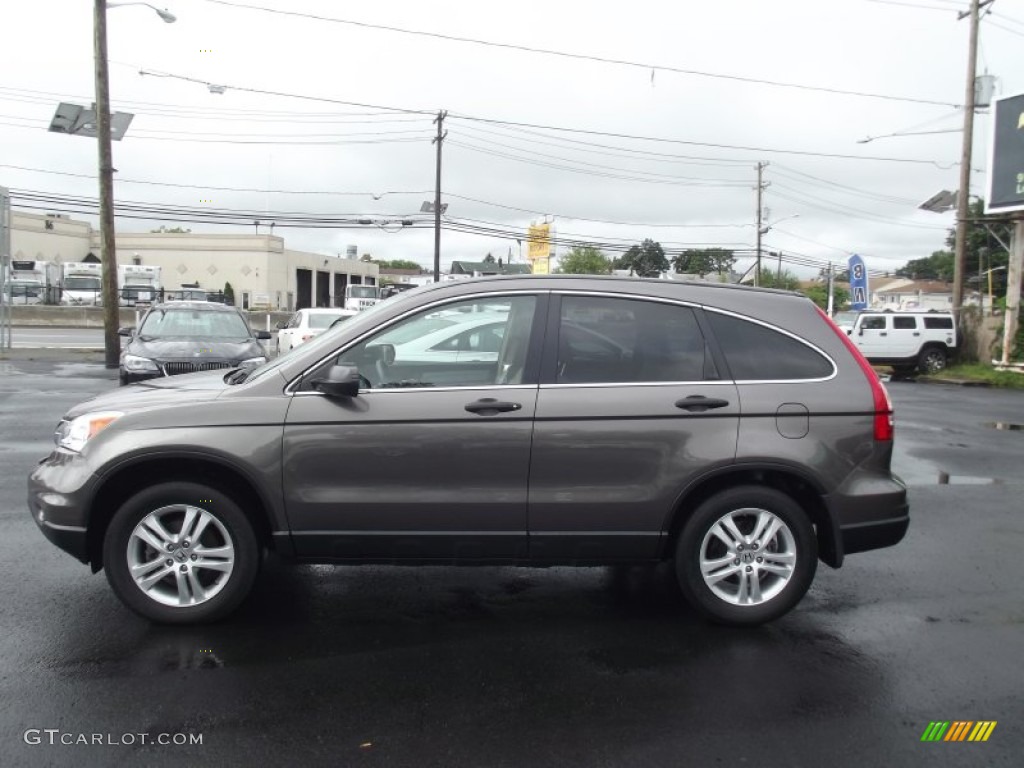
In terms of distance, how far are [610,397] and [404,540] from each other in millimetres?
1272

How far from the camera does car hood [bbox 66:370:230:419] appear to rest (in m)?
4.19

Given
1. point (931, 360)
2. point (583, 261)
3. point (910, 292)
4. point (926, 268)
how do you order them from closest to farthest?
point (931, 360)
point (583, 261)
point (910, 292)
point (926, 268)

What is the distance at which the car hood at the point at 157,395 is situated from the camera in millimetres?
4188

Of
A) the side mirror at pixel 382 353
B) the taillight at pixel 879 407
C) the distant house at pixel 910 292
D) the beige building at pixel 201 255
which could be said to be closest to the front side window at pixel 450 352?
the side mirror at pixel 382 353

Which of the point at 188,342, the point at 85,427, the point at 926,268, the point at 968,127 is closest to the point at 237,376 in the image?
the point at 85,427

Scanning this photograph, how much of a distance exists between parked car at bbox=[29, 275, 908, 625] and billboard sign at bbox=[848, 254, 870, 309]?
2748cm

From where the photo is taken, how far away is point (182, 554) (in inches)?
163

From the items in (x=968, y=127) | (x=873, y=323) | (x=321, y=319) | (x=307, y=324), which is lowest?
(x=307, y=324)

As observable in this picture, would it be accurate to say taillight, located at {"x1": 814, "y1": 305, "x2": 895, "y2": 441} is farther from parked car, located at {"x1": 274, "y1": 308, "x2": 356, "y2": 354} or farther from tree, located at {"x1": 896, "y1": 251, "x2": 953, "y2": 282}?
tree, located at {"x1": 896, "y1": 251, "x2": 953, "y2": 282}

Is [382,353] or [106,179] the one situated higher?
[106,179]

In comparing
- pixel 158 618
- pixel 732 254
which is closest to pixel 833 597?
pixel 158 618

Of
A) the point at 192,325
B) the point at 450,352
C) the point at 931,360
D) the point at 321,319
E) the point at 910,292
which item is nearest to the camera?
the point at 450,352

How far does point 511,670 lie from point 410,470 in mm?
1071

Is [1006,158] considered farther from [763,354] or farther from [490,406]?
[490,406]
